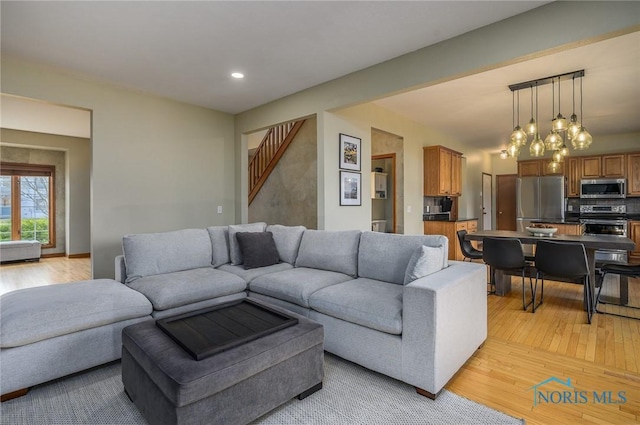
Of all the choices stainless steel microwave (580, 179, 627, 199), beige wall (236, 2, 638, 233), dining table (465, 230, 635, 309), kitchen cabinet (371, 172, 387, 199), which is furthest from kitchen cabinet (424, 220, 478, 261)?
stainless steel microwave (580, 179, 627, 199)

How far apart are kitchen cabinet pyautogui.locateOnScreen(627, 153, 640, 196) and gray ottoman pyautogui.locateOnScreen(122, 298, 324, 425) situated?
25.5 feet

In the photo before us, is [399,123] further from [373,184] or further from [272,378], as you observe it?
[272,378]

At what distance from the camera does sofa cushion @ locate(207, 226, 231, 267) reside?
11.7 feet

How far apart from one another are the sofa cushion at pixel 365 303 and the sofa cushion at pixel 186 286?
2.96 ft

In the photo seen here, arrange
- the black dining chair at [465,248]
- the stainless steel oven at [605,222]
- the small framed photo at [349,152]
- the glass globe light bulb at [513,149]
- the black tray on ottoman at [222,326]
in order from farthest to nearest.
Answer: the stainless steel oven at [605,222]
the black dining chair at [465,248]
the small framed photo at [349,152]
the glass globe light bulb at [513,149]
the black tray on ottoman at [222,326]

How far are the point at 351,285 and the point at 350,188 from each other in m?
2.18

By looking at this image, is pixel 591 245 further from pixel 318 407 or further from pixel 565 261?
pixel 318 407

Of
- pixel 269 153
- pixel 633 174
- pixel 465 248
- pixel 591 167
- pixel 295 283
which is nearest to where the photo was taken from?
pixel 295 283

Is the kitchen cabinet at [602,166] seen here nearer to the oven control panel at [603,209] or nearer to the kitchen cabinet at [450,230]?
the oven control panel at [603,209]

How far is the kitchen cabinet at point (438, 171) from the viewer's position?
6160 mm

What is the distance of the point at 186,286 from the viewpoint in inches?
108

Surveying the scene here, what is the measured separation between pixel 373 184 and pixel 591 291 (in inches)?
155

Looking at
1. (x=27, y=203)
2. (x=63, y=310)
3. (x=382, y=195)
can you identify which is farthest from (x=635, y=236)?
(x=27, y=203)

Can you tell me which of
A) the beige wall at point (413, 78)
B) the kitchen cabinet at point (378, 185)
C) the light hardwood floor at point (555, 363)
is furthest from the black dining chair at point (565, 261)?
the kitchen cabinet at point (378, 185)
